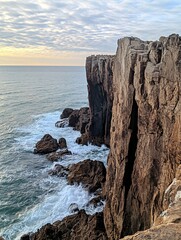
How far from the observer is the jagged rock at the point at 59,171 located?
38.8m

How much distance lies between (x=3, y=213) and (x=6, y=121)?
42.2 metres

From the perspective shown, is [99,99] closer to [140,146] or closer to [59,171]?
[59,171]

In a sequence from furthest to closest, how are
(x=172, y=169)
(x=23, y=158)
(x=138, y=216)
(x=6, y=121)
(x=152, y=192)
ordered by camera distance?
(x=6, y=121) < (x=23, y=158) < (x=138, y=216) < (x=152, y=192) < (x=172, y=169)

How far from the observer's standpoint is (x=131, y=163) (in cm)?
2141

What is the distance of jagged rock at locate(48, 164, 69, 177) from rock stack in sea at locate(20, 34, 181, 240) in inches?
459

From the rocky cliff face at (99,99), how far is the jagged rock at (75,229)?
23.6 meters

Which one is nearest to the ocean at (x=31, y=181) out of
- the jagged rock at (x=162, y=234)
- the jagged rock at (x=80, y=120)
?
the jagged rock at (x=80, y=120)

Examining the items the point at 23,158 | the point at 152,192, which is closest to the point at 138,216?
the point at 152,192

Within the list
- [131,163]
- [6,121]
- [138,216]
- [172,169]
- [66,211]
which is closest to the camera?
[172,169]

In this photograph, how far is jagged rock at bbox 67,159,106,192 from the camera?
34.2 m

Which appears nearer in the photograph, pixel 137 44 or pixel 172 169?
pixel 172 169

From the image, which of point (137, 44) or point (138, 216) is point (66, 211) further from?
point (137, 44)

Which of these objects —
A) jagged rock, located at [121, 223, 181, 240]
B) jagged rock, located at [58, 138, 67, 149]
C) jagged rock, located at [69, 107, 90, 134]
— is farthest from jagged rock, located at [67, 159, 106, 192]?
jagged rock, located at [121, 223, 181, 240]

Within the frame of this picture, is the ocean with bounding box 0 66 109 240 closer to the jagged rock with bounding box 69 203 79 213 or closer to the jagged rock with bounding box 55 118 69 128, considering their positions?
the jagged rock with bounding box 69 203 79 213
